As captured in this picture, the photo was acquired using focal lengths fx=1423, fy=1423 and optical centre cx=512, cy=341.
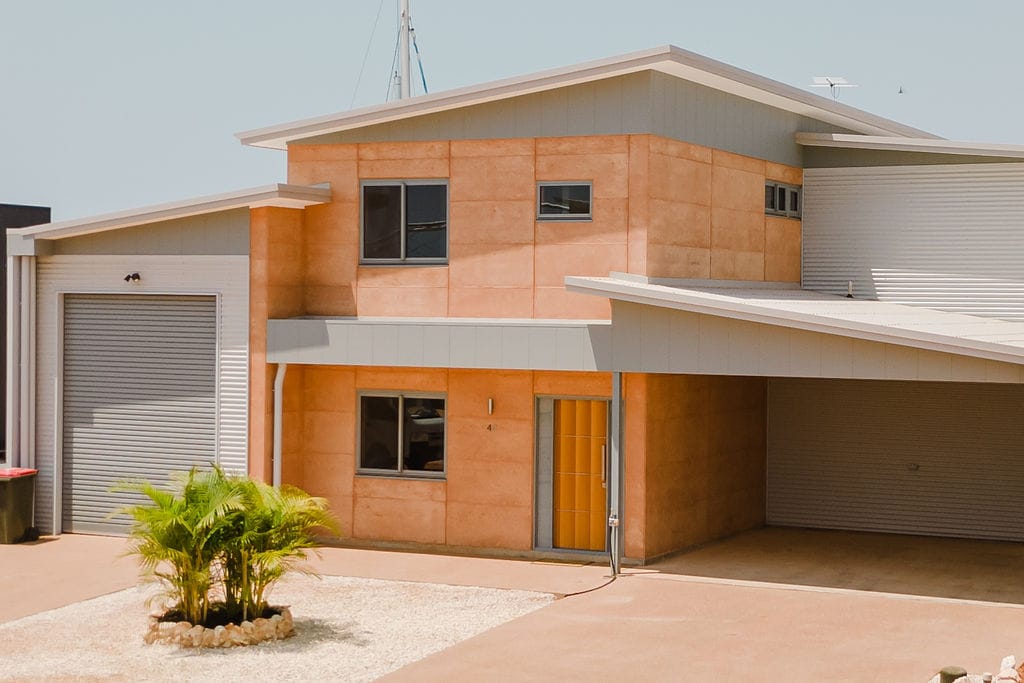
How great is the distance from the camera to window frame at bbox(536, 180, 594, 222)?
57.2 feet

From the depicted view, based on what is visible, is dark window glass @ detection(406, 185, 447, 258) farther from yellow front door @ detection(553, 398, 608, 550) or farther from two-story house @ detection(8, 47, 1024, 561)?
yellow front door @ detection(553, 398, 608, 550)

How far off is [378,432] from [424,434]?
0.65 metres

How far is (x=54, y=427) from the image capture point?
64.6 ft

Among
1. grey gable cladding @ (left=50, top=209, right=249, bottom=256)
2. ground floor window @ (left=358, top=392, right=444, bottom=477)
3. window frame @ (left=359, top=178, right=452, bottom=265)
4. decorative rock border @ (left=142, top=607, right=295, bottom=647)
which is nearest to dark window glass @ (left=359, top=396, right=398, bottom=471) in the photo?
ground floor window @ (left=358, top=392, right=444, bottom=477)

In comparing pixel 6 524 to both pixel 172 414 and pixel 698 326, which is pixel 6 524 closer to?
pixel 172 414

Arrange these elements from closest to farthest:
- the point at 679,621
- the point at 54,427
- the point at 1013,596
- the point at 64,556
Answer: the point at 679,621 → the point at 1013,596 → the point at 64,556 → the point at 54,427

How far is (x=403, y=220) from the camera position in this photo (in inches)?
723

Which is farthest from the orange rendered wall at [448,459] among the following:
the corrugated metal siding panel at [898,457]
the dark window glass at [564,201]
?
the corrugated metal siding panel at [898,457]

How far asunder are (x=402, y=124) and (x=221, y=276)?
3.13m

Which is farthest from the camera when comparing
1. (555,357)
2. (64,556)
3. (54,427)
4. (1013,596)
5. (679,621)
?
(54,427)

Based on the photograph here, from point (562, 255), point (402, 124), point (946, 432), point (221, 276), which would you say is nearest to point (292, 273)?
point (221, 276)

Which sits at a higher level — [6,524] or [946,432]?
[946,432]

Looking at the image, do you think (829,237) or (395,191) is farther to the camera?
(829,237)

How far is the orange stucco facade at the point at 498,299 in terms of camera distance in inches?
682
